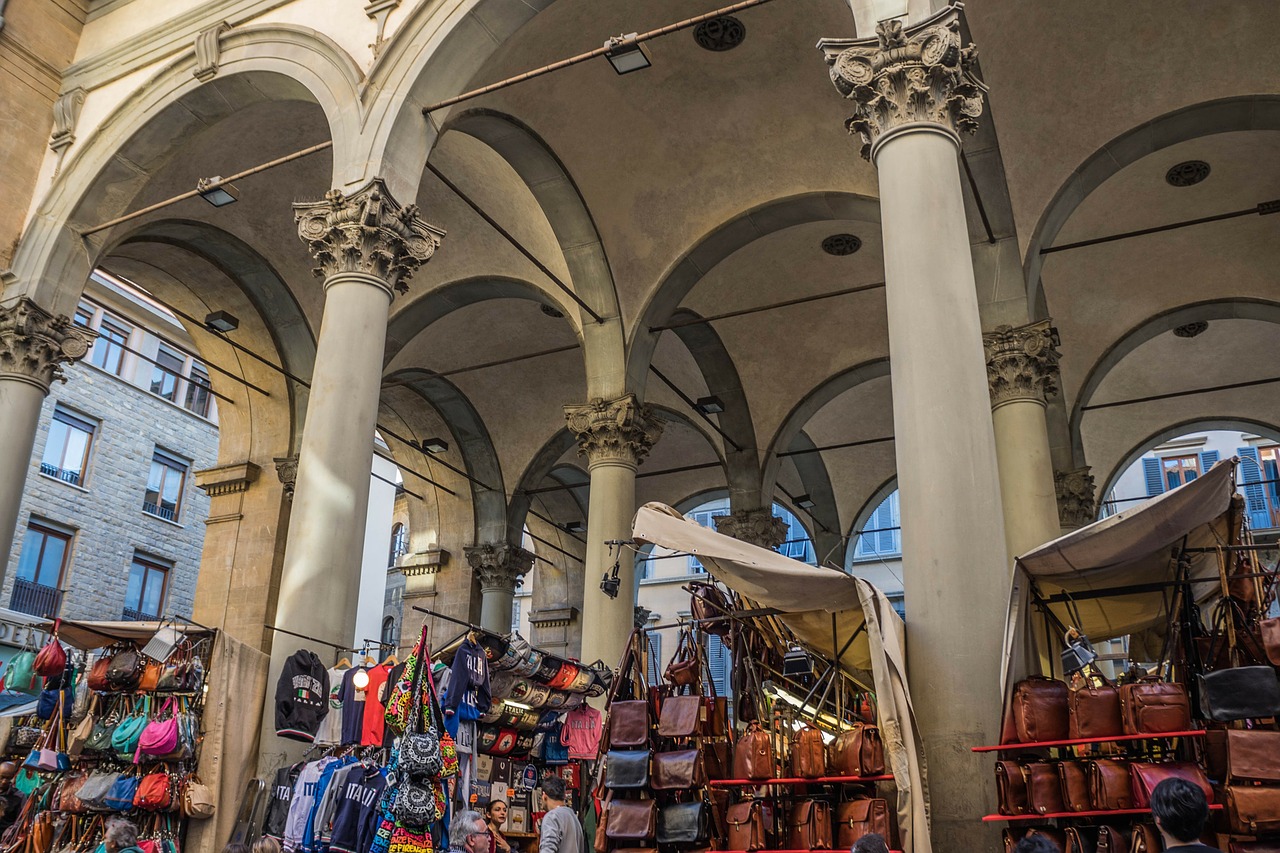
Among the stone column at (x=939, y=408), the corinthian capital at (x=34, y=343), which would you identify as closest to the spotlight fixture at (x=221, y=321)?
the corinthian capital at (x=34, y=343)

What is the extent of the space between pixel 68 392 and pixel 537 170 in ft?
43.2

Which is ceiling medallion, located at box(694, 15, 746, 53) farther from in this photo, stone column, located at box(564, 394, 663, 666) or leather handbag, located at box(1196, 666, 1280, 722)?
leather handbag, located at box(1196, 666, 1280, 722)

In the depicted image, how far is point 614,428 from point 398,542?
19.5 meters

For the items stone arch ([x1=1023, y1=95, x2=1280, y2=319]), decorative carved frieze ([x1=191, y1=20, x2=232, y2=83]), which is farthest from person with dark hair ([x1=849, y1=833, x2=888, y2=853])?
decorative carved frieze ([x1=191, y1=20, x2=232, y2=83])

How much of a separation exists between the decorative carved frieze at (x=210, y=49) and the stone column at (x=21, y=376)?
2.96 m

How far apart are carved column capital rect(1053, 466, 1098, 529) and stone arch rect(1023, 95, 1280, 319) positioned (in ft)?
10.2

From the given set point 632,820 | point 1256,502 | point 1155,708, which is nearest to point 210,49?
point 632,820

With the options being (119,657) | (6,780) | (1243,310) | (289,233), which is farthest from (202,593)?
(1243,310)

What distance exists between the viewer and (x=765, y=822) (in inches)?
241

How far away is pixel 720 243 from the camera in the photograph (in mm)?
12969

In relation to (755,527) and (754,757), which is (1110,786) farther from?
(755,527)

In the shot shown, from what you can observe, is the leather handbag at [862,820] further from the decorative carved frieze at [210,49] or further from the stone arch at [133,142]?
the decorative carved frieze at [210,49]

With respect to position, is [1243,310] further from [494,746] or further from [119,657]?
[119,657]

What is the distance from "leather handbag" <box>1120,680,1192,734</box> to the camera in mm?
4988
